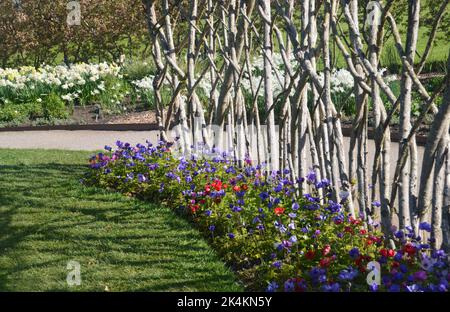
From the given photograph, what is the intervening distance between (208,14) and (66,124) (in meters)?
5.45

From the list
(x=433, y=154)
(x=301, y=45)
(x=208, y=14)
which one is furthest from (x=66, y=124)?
(x=433, y=154)

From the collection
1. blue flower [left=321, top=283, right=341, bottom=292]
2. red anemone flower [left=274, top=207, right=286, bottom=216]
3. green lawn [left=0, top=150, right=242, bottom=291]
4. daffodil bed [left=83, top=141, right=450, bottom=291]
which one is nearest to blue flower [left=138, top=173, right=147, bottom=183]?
daffodil bed [left=83, top=141, right=450, bottom=291]

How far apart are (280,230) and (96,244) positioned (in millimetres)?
1456

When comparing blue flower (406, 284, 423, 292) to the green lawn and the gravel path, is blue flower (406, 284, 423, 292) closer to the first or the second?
the green lawn

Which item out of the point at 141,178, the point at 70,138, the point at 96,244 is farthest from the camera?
the point at 70,138

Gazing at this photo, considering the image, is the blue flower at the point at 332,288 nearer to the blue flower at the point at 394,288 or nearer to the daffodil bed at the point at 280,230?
the daffodil bed at the point at 280,230

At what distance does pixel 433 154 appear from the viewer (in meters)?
3.06

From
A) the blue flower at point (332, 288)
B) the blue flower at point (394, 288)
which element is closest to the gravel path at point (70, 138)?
the blue flower at point (332, 288)

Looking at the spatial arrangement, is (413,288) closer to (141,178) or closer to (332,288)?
(332,288)

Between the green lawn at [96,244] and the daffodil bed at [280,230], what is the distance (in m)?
0.17

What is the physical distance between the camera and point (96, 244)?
4320 mm

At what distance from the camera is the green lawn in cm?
366

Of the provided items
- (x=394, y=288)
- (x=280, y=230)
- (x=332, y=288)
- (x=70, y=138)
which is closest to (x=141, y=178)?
(x=280, y=230)

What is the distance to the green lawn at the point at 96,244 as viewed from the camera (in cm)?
366
